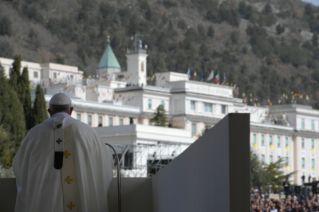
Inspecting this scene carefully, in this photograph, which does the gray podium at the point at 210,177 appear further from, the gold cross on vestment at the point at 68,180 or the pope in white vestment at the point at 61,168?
the gold cross on vestment at the point at 68,180

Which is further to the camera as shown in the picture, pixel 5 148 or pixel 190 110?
pixel 190 110

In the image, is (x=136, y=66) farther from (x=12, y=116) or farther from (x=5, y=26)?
(x=12, y=116)

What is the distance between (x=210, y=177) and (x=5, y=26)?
160 m

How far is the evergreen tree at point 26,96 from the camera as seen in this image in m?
55.7

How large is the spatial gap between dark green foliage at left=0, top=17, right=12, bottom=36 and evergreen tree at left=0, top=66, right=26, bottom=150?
362ft

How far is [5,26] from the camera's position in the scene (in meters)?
164

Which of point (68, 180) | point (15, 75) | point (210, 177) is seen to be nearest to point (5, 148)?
point (15, 75)

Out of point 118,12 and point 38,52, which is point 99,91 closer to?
point 38,52

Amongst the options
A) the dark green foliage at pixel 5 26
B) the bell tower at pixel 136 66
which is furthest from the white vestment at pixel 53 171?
the dark green foliage at pixel 5 26

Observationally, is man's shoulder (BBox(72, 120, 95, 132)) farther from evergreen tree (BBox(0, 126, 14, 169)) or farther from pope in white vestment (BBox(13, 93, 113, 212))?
evergreen tree (BBox(0, 126, 14, 169))

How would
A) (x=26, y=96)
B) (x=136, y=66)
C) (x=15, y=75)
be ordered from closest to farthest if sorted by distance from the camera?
(x=15, y=75)
(x=26, y=96)
(x=136, y=66)

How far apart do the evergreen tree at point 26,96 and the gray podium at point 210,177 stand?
4682 cm

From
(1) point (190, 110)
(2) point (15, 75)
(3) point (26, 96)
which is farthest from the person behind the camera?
(1) point (190, 110)

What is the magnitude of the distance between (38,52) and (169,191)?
6292 inches
